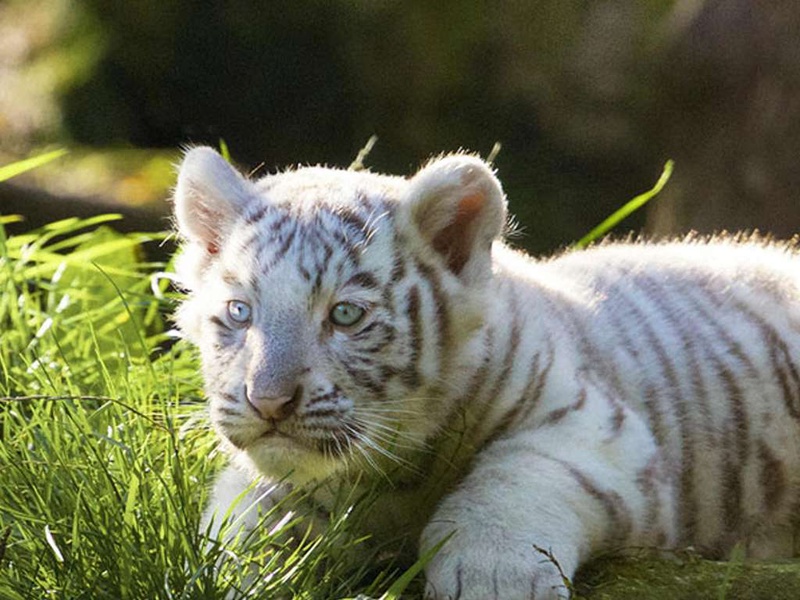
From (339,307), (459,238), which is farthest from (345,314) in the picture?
(459,238)

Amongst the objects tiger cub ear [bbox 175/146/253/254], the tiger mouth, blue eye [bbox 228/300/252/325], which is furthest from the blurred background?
the tiger mouth

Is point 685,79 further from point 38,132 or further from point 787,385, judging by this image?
point 38,132

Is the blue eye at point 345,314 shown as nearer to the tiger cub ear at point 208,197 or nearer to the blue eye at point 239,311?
the blue eye at point 239,311

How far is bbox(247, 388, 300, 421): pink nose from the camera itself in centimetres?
270

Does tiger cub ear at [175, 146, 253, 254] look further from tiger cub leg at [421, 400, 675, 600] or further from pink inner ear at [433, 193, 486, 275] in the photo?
tiger cub leg at [421, 400, 675, 600]

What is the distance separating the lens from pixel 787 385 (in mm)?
3604

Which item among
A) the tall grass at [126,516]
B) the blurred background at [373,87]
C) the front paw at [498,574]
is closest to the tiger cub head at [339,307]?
the tall grass at [126,516]

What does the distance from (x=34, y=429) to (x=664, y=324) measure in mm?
1640

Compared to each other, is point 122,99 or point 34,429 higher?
point 122,99

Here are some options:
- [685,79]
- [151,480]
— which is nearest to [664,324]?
[151,480]

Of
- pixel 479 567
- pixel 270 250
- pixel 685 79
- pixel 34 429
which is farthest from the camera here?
pixel 685 79

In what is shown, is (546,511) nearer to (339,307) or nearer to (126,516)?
(339,307)

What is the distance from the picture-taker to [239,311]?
2912 millimetres

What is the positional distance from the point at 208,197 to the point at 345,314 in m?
0.54
